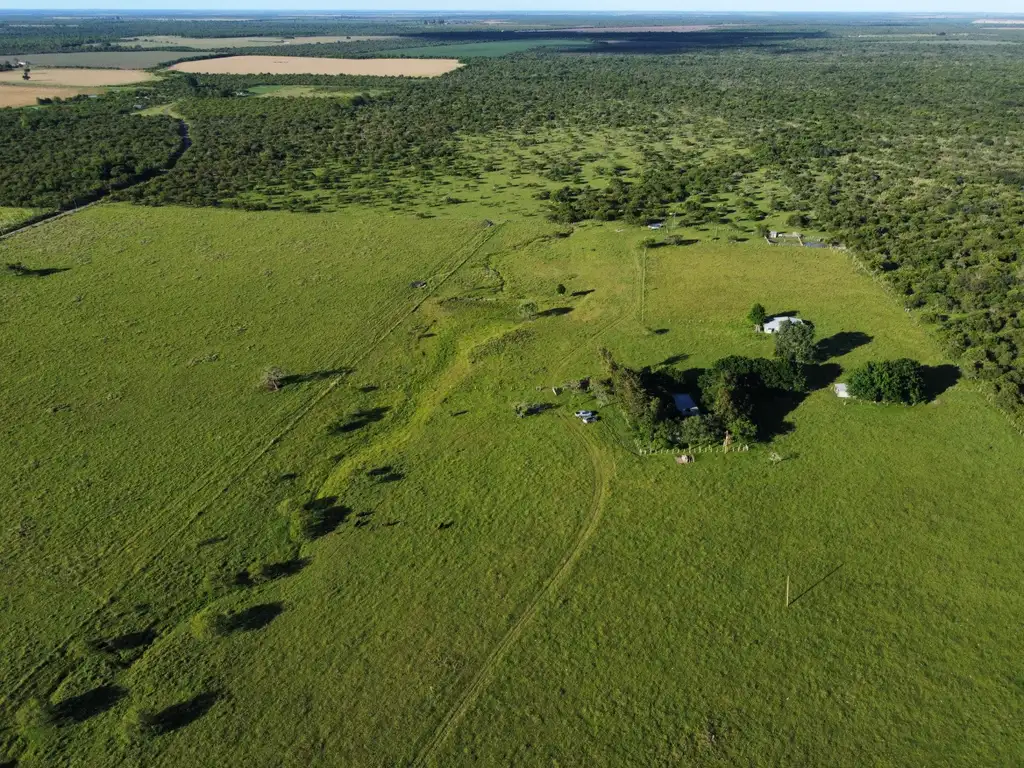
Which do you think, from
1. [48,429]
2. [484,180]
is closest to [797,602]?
[48,429]

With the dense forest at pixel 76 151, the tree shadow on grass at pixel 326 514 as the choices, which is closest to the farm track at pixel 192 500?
the tree shadow on grass at pixel 326 514

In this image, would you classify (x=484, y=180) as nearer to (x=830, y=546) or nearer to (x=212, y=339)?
(x=212, y=339)

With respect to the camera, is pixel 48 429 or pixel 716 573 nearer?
pixel 716 573

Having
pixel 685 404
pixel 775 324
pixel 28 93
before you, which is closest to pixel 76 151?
pixel 28 93

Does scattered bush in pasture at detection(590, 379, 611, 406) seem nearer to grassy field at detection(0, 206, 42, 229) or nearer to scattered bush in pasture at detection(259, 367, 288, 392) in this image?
scattered bush in pasture at detection(259, 367, 288, 392)

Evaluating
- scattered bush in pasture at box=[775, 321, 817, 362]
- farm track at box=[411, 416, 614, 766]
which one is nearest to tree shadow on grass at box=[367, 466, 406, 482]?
farm track at box=[411, 416, 614, 766]

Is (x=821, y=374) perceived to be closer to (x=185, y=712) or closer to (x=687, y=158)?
(x=185, y=712)
